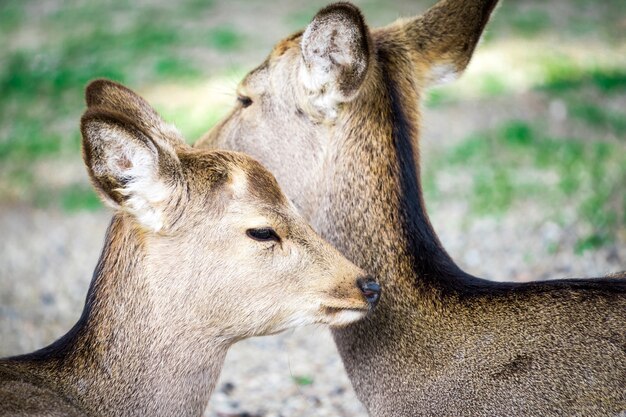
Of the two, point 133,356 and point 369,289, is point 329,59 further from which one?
point 133,356

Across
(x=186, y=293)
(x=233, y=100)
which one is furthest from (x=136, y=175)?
(x=233, y=100)

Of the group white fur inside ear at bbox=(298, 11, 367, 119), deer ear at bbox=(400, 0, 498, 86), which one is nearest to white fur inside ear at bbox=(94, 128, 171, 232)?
white fur inside ear at bbox=(298, 11, 367, 119)

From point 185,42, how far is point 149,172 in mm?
13939

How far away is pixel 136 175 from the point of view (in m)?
4.22

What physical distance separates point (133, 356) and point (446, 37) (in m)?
2.57

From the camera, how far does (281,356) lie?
7.39 metres

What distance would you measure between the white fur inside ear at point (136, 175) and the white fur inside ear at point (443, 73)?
1900 mm

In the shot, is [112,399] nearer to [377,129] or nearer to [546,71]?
[377,129]

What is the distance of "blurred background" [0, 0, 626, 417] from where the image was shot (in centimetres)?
774

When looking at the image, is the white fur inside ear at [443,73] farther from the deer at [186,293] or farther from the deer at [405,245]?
the deer at [186,293]

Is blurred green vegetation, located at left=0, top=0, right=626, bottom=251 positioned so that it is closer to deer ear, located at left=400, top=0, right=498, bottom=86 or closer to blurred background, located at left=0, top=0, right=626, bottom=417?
blurred background, located at left=0, top=0, right=626, bottom=417

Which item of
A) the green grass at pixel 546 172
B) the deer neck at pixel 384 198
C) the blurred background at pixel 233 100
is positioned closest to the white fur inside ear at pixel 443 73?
the deer neck at pixel 384 198

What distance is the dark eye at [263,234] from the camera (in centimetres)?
444

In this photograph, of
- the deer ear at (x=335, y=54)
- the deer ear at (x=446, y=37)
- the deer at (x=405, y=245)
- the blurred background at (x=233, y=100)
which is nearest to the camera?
the deer at (x=405, y=245)
